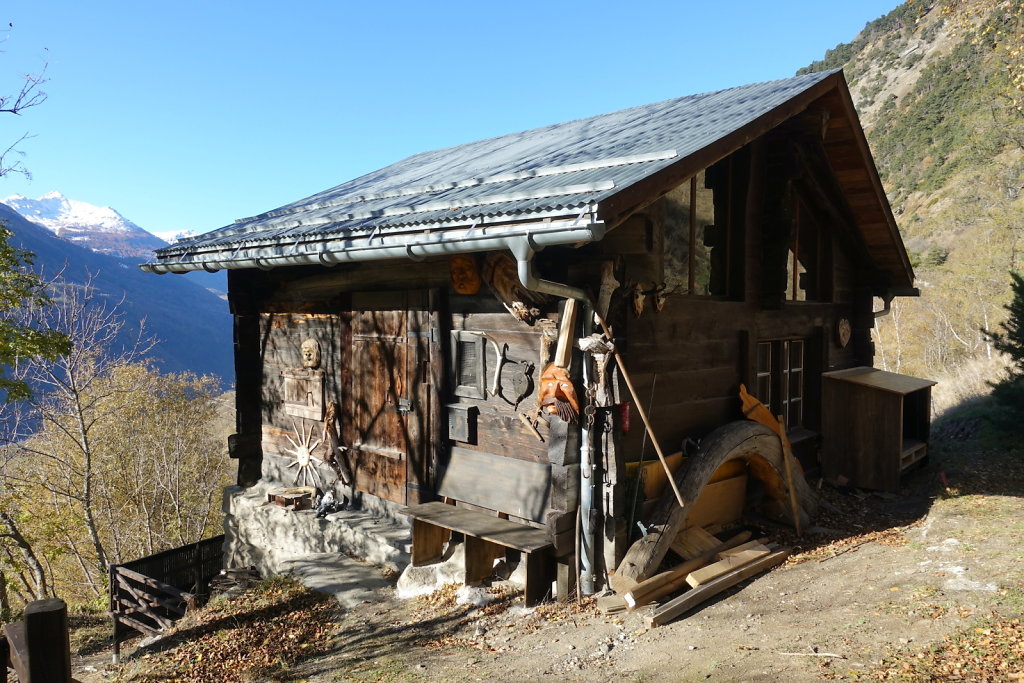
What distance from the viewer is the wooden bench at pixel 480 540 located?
606cm

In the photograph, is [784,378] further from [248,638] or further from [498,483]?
[248,638]

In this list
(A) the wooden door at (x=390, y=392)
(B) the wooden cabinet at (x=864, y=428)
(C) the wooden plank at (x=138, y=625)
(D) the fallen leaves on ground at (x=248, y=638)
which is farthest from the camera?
(B) the wooden cabinet at (x=864, y=428)

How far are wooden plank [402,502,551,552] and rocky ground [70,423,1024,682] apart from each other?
655mm

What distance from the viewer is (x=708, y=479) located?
6.71m

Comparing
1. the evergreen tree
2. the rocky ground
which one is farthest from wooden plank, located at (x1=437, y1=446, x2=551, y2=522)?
the evergreen tree

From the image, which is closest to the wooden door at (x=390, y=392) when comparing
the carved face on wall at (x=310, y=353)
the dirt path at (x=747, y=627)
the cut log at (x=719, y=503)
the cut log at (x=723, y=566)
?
the carved face on wall at (x=310, y=353)

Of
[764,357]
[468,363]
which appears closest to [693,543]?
[468,363]

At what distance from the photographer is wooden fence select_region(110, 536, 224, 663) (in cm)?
906

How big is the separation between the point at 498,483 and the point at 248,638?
3.13 meters

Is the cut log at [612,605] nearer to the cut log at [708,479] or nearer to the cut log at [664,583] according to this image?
the cut log at [664,583]

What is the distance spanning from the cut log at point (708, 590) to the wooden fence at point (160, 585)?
647cm

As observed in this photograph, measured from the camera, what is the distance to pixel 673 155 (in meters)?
5.64

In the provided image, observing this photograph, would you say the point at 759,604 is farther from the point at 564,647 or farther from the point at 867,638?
the point at 564,647

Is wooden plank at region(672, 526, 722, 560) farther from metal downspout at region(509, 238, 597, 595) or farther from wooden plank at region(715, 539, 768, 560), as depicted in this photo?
metal downspout at region(509, 238, 597, 595)
